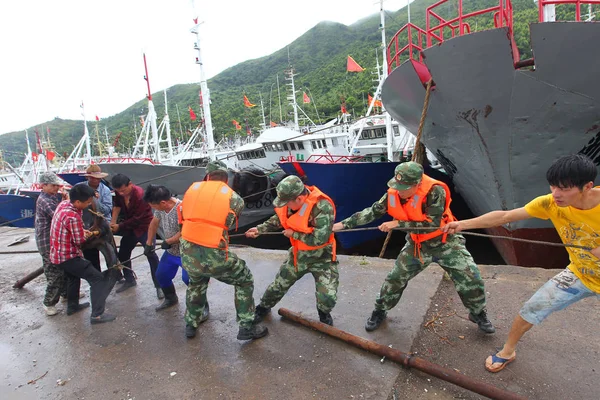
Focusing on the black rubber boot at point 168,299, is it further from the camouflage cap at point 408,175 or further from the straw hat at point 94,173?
the camouflage cap at point 408,175

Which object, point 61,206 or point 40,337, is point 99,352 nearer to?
point 40,337

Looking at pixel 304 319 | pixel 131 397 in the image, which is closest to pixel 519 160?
pixel 304 319

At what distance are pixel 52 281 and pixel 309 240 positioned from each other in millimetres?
3035

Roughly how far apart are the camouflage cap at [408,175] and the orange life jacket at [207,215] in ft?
4.33

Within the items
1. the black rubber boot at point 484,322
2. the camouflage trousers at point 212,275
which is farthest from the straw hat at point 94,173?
the black rubber boot at point 484,322

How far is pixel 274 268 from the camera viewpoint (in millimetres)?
4863

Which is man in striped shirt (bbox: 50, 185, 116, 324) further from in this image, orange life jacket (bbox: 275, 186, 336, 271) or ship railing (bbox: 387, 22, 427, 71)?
ship railing (bbox: 387, 22, 427, 71)

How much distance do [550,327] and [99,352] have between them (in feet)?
12.4

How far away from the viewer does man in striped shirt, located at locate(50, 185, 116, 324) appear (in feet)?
10.9

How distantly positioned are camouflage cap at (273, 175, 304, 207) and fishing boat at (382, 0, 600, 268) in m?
2.88

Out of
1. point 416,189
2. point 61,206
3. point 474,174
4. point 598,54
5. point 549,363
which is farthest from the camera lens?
point 474,174

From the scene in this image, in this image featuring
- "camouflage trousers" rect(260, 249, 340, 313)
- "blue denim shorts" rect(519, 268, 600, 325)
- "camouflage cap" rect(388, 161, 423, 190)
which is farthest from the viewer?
"camouflage trousers" rect(260, 249, 340, 313)

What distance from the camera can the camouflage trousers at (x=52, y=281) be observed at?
3.82 metres

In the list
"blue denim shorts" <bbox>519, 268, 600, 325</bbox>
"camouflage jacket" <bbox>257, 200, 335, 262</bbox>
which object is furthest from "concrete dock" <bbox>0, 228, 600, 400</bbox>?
"camouflage jacket" <bbox>257, 200, 335, 262</bbox>
